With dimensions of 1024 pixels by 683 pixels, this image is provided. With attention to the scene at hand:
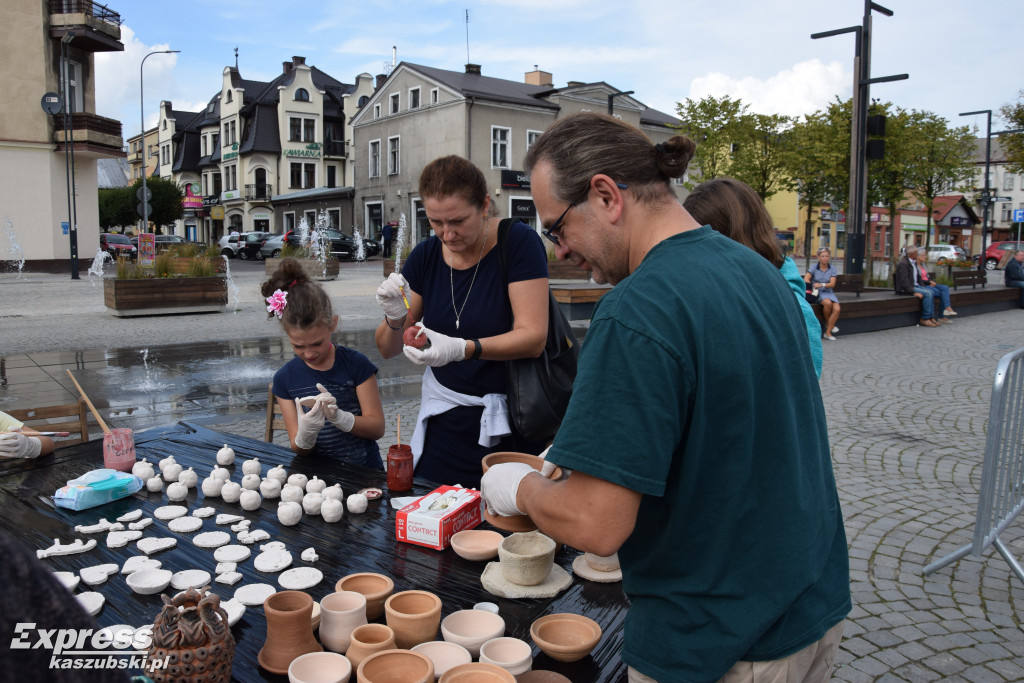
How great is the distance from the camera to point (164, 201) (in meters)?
46.1

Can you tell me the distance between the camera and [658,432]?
109cm

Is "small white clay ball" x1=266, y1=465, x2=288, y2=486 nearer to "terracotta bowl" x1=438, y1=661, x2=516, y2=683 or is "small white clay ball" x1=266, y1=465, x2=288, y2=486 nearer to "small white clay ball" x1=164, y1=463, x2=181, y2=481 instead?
"small white clay ball" x1=164, y1=463, x2=181, y2=481

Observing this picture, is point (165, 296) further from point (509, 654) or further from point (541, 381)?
point (509, 654)

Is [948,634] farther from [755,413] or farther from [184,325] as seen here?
[184,325]

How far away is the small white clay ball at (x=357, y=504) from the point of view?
235 centimetres

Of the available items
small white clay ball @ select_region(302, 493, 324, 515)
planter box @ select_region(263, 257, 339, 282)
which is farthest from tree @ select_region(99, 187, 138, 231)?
small white clay ball @ select_region(302, 493, 324, 515)

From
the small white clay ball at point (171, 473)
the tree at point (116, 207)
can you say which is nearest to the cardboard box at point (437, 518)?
the small white clay ball at point (171, 473)

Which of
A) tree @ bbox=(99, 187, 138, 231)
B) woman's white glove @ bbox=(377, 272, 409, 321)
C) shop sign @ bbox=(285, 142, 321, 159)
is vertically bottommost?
woman's white glove @ bbox=(377, 272, 409, 321)

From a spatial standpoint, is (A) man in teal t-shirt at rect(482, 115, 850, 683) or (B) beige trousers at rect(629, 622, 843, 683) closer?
(A) man in teal t-shirt at rect(482, 115, 850, 683)

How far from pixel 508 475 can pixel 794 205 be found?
50106 mm

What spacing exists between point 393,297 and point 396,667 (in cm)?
174

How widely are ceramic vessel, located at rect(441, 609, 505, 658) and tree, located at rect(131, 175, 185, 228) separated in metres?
49.5

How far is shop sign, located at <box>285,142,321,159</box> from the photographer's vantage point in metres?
42.9

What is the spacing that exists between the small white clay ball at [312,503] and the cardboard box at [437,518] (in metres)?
0.28
